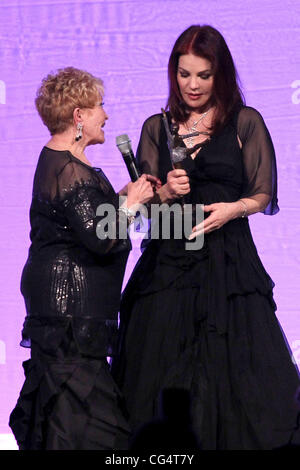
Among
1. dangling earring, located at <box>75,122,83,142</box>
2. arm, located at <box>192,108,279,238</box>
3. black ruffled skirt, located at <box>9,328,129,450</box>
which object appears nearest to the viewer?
black ruffled skirt, located at <box>9,328,129,450</box>

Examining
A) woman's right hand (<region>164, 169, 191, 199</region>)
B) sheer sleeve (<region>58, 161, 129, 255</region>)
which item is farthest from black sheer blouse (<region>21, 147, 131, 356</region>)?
woman's right hand (<region>164, 169, 191, 199</region>)

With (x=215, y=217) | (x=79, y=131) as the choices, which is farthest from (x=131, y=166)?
(x=215, y=217)

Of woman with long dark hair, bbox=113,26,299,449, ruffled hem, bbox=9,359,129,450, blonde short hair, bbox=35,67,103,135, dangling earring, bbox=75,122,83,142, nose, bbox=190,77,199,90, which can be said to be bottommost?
ruffled hem, bbox=9,359,129,450

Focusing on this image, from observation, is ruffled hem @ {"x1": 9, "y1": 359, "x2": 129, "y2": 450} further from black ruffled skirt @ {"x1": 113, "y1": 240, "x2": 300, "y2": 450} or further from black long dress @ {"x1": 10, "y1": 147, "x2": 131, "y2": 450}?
black ruffled skirt @ {"x1": 113, "y1": 240, "x2": 300, "y2": 450}

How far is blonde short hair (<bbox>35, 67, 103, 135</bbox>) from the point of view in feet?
8.70

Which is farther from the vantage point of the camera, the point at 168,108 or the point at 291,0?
the point at 291,0

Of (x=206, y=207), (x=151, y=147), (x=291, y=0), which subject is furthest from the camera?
(x=291, y=0)

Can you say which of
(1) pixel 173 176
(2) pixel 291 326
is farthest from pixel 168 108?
(2) pixel 291 326

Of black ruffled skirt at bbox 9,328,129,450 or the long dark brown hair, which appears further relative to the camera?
the long dark brown hair

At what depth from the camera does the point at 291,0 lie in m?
3.51

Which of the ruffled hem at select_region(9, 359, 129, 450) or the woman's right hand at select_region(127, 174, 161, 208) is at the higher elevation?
the woman's right hand at select_region(127, 174, 161, 208)

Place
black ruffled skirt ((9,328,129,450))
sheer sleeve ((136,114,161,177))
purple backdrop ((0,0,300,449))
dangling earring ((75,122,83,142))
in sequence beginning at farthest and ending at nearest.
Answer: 1. purple backdrop ((0,0,300,449))
2. sheer sleeve ((136,114,161,177))
3. dangling earring ((75,122,83,142))
4. black ruffled skirt ((9,328,129,450))

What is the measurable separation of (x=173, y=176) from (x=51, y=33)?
123cm

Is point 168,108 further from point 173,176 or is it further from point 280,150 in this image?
point 280,150
